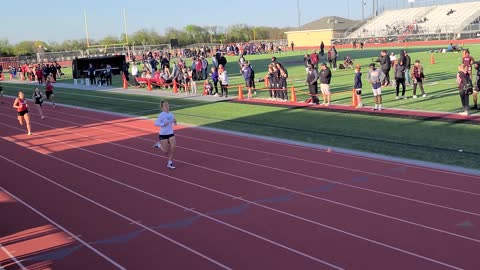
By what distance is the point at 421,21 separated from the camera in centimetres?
8000

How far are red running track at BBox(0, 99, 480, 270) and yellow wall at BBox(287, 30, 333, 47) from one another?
7714 cm

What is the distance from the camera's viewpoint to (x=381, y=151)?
1327 cm

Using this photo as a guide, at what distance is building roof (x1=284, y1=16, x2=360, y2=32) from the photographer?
9231cm

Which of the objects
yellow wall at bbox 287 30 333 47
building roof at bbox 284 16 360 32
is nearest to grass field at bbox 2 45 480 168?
yellow wall at bbox 287 30 333 47

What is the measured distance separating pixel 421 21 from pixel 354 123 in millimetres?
68776

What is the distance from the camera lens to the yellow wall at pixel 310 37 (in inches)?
3519

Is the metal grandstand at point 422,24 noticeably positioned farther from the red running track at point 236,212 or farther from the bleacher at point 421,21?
the red running track at point 236,212

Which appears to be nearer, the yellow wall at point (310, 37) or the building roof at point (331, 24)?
the yellow wall at point (310, 37)

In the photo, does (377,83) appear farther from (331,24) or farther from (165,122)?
(331,24)

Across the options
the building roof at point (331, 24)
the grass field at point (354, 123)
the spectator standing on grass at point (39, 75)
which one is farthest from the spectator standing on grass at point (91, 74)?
the building roof at point (331, 24)

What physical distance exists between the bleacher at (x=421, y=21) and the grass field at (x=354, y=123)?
46.7 metres

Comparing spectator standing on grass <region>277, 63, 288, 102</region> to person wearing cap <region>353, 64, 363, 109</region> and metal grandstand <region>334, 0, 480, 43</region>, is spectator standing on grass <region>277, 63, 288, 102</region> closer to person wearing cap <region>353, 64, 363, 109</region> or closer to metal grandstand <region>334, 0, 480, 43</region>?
person wearing cap <region>353, 64, 363, 109</region>

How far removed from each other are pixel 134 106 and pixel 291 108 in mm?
8599

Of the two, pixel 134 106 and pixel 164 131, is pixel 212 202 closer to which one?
pixel 164 131
